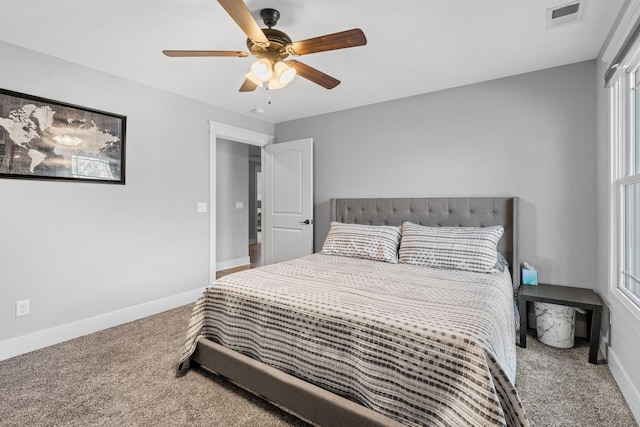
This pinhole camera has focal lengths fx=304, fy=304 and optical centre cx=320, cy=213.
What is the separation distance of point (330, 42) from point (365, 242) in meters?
1.86

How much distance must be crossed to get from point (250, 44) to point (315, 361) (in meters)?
1.90

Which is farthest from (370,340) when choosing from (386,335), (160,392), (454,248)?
(454,248)

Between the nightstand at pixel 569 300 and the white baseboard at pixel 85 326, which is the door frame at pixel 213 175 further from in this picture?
the nightstand at pixel 569 300

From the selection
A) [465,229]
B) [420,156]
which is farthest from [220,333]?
[420,156]

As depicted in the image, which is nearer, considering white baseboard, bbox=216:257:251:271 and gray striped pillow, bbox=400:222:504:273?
gray striped pillow, bbox=400:222:504:273

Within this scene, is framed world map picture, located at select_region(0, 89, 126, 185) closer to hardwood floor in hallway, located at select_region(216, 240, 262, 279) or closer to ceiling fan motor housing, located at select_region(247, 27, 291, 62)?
ceiling fan motor housing, located at select_region(247, 27, 291, 62)

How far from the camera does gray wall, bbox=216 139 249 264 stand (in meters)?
5.23

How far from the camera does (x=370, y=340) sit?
140cm

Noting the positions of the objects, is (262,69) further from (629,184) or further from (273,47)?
(629,184)

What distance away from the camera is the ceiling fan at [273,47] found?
64.6 inches

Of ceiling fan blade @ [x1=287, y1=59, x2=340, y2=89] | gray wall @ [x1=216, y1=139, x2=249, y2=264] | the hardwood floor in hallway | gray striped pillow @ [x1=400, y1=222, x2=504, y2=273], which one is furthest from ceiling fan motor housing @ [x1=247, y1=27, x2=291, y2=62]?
the hardwood floor in hallway

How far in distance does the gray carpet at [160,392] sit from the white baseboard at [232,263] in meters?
2.70

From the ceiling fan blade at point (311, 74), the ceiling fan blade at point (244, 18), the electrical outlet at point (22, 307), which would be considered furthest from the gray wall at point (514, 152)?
the electrical outlet at point (22, 307)

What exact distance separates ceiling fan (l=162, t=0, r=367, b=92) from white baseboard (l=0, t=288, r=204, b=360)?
2414mm
